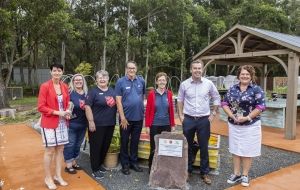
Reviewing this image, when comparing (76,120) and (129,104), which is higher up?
(129,104)

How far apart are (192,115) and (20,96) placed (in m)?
15.7

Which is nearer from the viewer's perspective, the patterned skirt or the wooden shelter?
the patterned skirt

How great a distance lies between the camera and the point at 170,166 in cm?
382

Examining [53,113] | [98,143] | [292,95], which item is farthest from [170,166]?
[292,95]

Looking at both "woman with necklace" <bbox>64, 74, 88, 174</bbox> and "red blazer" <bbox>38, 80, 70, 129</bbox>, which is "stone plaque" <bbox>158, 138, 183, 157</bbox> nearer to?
"woman with necklace" <bbox>64, 74, 88, 174</bbox>

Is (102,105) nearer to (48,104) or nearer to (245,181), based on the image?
(48,104)

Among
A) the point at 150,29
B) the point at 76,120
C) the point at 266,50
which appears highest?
the point at 150,29

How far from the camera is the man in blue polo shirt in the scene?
13.3 feet

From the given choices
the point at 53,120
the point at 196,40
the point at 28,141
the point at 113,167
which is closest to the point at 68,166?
the point at 113,167

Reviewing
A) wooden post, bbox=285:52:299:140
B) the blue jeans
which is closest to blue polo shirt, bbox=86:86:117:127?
the blue jeans

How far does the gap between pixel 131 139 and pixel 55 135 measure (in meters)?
1.08

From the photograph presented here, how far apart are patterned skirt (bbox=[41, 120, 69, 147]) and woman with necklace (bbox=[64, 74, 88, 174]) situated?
46cm

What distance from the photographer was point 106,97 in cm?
397

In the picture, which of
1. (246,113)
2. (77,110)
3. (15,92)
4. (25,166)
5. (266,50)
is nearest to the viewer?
(246,113)
